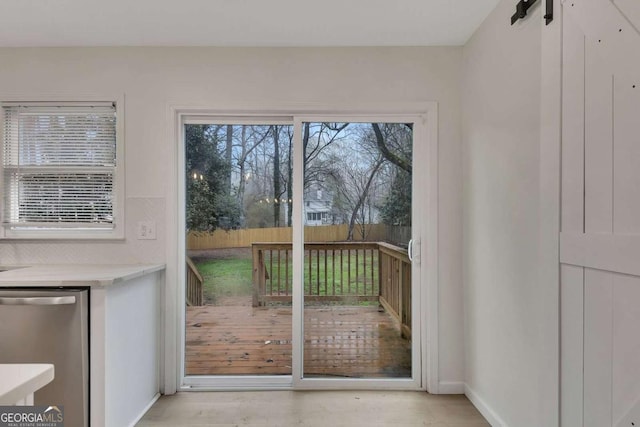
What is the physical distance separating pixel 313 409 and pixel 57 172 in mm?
2304

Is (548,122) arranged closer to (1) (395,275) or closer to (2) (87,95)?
(1) (395,275)

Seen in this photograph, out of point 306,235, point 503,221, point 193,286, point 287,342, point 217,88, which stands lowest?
point 287,342

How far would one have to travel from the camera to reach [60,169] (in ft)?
8.64

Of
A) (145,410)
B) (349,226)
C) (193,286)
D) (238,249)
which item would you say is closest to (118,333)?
(145,410)

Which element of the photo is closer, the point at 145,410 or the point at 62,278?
the point at 62,278

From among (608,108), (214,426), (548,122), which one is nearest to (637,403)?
(608,108)

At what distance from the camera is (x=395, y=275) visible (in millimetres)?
2762

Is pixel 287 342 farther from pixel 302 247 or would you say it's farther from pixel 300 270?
pixel 302 247

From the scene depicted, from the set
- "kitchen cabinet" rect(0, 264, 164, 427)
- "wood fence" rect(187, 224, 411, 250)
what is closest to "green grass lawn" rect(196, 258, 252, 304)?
"wood fence" rect(187, 224, 411, 250)

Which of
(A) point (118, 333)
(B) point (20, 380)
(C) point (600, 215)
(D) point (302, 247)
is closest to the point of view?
(B) point (20, 380)

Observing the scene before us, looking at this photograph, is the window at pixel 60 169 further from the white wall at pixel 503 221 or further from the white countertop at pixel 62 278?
the white wall at pixel 503 221

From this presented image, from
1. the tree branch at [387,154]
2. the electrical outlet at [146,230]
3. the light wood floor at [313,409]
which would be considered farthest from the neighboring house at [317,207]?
the light wood floor at [313,409]

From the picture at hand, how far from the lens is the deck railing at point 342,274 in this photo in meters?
2.73

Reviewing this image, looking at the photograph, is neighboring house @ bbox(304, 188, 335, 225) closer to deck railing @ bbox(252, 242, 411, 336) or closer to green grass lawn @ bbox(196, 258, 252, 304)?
deck railing @ bbox(252, 242, 411, 336)
